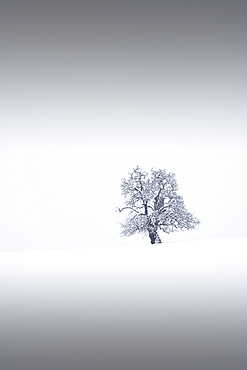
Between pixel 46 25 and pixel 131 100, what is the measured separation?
6.08ft

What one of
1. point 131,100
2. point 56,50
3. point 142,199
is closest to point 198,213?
point 142,199

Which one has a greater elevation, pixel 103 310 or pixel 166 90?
pixel 166 90

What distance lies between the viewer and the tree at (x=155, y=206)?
798 centimetres

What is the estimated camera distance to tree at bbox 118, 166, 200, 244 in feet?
26.2

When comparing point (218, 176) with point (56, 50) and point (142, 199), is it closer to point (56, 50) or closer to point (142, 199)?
point (142, 199)

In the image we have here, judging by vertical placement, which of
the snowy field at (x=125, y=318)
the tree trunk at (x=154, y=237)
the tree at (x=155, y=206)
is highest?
the tree at (x=155, y=206)

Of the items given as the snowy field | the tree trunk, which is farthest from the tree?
the snowy field

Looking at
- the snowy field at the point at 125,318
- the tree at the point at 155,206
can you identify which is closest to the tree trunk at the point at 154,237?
the tree at the point at 155,206

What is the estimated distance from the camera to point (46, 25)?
2652 millimetres

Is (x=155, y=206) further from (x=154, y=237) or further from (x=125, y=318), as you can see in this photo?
(x=125, y=318)

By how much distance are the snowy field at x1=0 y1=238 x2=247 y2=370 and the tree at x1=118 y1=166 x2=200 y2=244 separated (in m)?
3.12

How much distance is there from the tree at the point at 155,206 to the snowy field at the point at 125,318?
123 inches

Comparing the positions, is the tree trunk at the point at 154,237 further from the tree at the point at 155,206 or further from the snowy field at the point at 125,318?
the snowy field at the point at 125,318

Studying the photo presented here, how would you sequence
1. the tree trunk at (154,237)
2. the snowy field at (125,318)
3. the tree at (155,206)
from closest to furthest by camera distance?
the snowy field at (125,318) < the tree at (155,206) < the tree trunk at (154,237)
